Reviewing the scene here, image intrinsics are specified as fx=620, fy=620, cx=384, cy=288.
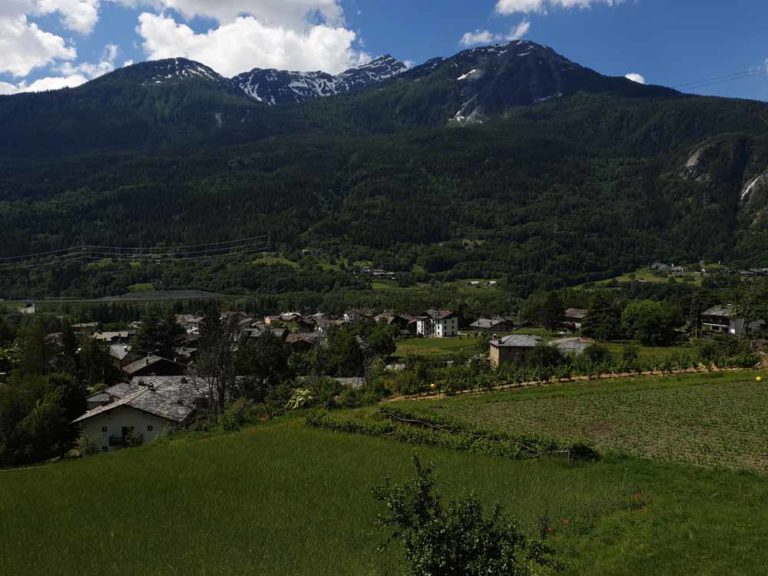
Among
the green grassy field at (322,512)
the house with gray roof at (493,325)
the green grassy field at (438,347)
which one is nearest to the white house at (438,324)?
the house with gray roof at (493,325)

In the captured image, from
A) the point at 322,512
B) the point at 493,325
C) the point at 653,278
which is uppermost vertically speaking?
the point at 322,512

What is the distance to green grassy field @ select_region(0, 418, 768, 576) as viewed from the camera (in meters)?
16.3

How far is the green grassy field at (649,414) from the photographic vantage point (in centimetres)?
2702

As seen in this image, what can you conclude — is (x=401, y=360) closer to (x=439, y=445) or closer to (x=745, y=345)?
(x=745, y=345)

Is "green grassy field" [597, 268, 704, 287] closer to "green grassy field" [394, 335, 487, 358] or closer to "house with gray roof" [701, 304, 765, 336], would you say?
"house with gray roof" [701, 304, 765, 336]

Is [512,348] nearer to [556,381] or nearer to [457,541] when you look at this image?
[556,381]

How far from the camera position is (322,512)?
2105cm

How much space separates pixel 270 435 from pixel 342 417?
14.1 ft

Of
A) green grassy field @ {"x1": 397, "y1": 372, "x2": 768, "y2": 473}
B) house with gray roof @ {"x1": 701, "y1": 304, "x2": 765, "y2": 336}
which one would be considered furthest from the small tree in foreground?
house with gray roof @ {"x1": 701, "y1": 304, "x2": 765, "y2": 336}

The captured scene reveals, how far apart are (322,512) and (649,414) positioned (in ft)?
72.5

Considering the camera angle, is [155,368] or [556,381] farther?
[155,368]

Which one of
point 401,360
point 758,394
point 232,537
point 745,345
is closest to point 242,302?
point 401,360

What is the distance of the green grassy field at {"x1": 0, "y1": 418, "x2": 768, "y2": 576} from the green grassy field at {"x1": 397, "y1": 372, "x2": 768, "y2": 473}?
12.7ft

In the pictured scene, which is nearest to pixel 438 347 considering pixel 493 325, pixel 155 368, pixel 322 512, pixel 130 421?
pixel 493 325
